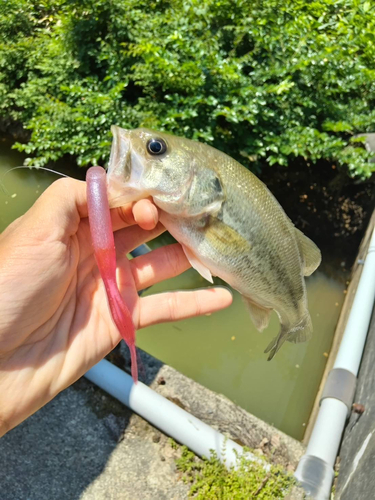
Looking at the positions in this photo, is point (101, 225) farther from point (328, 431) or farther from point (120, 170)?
point (328, 431)

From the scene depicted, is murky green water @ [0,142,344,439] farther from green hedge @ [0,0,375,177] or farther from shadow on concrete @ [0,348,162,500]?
green hedge @ [0,0,375,177]

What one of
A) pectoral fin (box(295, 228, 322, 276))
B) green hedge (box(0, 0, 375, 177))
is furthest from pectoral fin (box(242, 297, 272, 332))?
green hedge (box(0, 0, 375, 177))

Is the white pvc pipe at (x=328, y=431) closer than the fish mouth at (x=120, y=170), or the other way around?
the fish mouth at (x=120, y=170)

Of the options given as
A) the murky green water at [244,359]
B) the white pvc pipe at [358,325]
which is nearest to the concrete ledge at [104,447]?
the murky green water at [244,359]

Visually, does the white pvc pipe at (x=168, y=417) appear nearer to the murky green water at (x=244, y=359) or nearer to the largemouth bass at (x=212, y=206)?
the murky green water at (x=244, y=359)

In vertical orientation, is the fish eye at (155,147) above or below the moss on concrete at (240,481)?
above

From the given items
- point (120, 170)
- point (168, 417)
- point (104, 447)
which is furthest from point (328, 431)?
point (120, 170)
